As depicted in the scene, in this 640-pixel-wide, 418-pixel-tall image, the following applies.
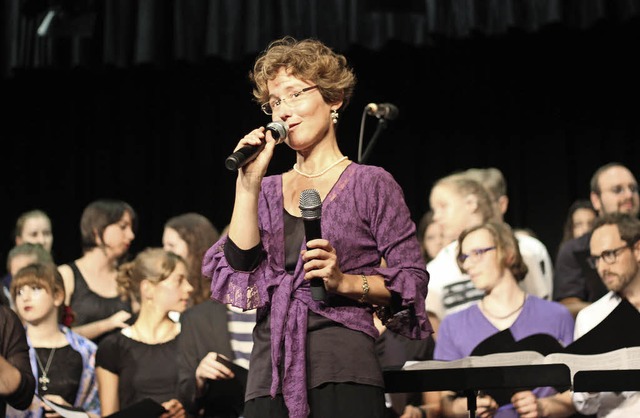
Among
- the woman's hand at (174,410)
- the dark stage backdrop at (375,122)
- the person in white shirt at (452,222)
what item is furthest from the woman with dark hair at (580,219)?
the woman's hand at (174,410)

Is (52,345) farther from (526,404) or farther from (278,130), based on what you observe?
(278,130)

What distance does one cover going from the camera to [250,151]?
2.33 metres

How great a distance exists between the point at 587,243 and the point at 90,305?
2.67m

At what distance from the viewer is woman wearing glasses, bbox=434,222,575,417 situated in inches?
162

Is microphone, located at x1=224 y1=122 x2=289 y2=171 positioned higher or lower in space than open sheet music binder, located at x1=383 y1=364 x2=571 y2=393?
higher

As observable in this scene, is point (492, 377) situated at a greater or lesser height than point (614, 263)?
lesser

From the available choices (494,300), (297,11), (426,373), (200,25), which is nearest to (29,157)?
(200,25)

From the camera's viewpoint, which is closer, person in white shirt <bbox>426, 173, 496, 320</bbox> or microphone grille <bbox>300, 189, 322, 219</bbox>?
microphone grille <bbox>300, 189, 322, 219</bbox>

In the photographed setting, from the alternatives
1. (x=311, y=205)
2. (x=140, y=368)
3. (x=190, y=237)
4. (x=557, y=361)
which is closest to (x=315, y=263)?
(x=311, y=205)

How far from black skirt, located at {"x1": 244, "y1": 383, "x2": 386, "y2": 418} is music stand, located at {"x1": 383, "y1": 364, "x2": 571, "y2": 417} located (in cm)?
50

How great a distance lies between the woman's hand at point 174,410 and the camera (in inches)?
167

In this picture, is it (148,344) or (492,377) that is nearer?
(492,377)

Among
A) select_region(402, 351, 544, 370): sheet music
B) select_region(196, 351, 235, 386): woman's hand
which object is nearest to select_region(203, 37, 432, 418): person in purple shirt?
select_region(402, 351, 544, 370): sheet music

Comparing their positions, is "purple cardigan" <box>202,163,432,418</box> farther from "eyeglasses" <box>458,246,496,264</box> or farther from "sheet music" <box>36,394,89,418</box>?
"eyeglasses" <box>458,246,496,264</box>
